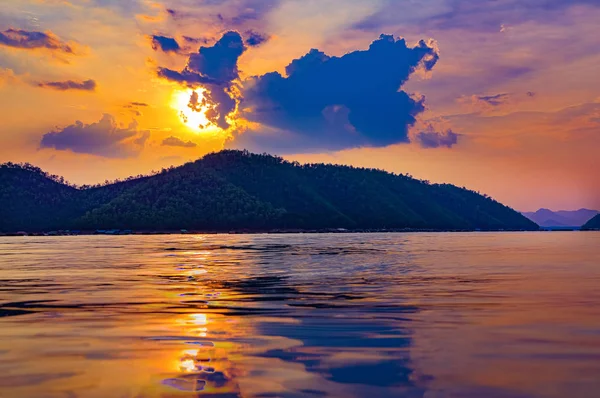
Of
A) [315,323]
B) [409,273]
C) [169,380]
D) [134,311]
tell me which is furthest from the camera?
[409,273]

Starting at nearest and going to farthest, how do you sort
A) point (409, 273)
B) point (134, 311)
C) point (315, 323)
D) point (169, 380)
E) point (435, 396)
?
point (435, 396), point (169, 380), point (315, 323), point (134, 311), point (409, 273)

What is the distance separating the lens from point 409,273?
56219 mm

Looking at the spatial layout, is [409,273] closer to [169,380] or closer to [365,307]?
[365,307]

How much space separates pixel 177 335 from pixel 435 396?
10845mm

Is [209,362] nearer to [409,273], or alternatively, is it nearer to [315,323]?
[315,323]

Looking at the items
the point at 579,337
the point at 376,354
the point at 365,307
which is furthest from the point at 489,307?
the point at 376,354

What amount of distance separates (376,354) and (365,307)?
480 inches

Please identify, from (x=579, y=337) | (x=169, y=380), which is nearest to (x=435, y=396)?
(x=169, y=380)

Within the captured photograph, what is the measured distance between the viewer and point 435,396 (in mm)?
15273

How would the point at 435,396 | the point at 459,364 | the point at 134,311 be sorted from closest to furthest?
the point at 435,396
the point at 459,364
the point at 134,311

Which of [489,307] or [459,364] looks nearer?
[459,364]

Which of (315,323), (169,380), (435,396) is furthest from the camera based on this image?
(315,323)

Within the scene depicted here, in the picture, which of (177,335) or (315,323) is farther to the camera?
(315,323)

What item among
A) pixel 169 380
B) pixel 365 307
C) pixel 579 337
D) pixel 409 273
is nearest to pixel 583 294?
pixel 365 307
